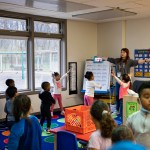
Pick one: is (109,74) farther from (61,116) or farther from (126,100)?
(126,100)

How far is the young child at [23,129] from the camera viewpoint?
217cm

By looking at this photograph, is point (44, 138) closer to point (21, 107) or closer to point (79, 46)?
point (21, 107)

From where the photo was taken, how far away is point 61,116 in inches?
258

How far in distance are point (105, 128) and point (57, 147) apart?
3.83 feet

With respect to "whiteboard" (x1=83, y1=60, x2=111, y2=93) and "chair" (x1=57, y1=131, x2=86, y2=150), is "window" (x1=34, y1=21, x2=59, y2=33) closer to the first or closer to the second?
"whiteboard" (x1=83, y1=60, x2=111, y2=93)

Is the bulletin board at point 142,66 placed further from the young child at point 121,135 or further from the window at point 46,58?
the young child at point 121,135

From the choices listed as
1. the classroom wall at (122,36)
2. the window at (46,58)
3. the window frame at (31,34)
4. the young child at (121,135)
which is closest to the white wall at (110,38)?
the classroom wall at (122,36)

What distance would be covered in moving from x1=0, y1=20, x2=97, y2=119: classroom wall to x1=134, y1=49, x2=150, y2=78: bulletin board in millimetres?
1480

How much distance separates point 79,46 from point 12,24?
7.41 feet

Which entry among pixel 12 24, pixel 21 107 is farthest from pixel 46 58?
pixel 21 107

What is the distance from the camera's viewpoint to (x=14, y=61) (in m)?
6.55

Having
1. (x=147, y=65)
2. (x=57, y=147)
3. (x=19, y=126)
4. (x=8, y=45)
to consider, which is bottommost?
(x=57, y=147)

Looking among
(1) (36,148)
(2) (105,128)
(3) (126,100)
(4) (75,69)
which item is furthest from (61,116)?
(2) (105,128)

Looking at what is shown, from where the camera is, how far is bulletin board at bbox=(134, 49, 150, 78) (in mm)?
7137
